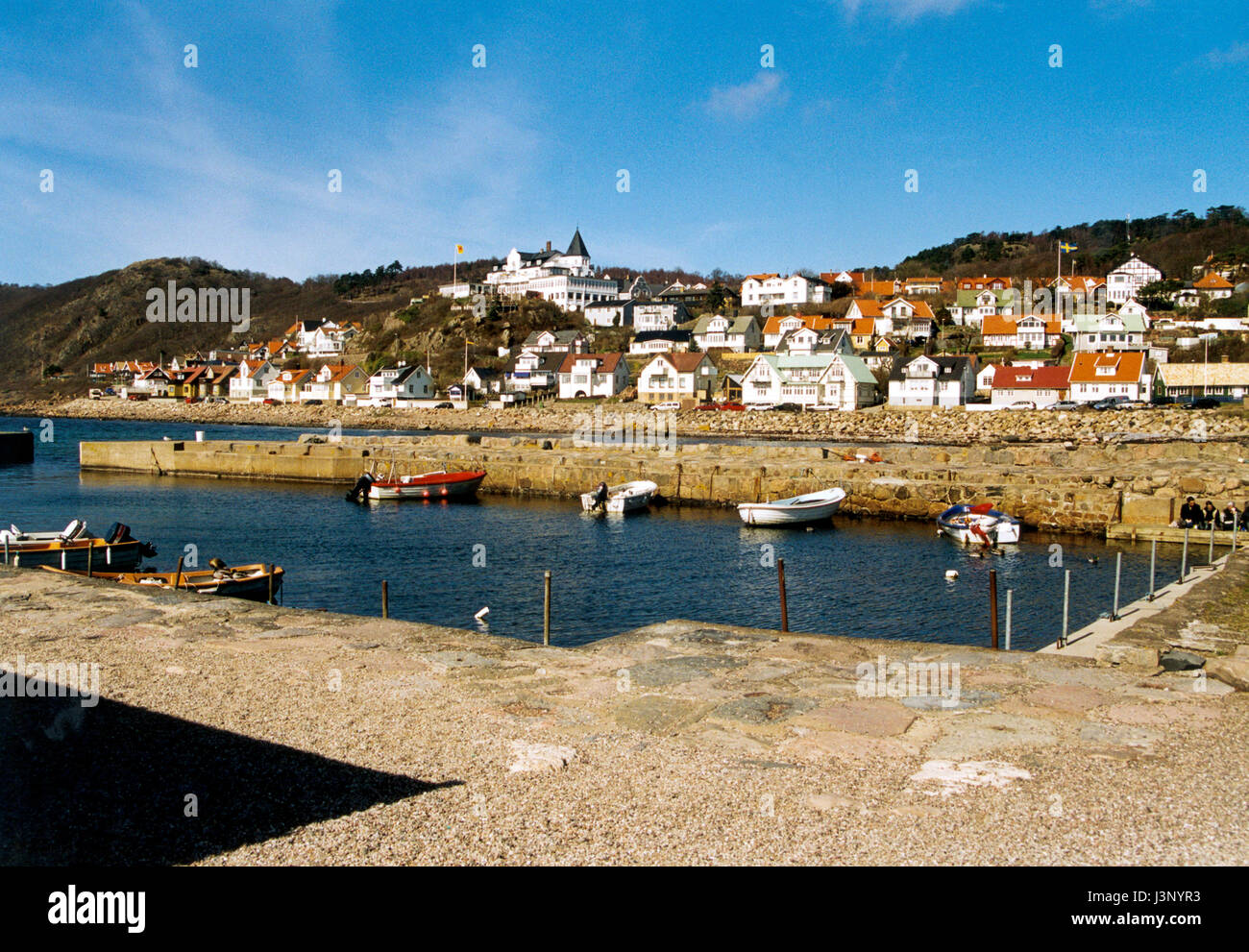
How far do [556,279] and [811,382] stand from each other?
73697mm

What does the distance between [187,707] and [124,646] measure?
9.49 feet

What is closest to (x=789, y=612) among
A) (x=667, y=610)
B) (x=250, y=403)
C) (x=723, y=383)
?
(x=667, y=610)

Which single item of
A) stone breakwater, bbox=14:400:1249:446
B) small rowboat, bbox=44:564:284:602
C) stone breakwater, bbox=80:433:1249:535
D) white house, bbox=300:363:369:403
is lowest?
small rowboat, bbox=44:564:284:602

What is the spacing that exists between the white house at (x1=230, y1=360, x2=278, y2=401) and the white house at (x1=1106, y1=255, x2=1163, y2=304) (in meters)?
125

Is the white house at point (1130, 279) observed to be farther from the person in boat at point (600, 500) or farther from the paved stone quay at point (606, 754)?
the paved stone quay at point (606, 754)

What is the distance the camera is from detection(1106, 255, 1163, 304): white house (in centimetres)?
12306

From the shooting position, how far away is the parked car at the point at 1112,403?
72.6 m

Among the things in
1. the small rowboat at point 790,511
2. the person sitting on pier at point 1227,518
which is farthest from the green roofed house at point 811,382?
the person sitting on pier at point 1227,518

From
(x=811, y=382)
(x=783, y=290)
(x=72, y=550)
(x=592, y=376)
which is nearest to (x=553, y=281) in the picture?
(x=783, y=290)

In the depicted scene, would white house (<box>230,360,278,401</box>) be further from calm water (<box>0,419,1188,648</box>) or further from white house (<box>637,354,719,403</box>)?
calm water (<box>0,419,1188,648</box>)

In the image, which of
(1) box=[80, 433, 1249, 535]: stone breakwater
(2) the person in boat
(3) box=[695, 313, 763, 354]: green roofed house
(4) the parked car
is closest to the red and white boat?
(1) box=[80, 433, 1249, 535]: stone breakwater

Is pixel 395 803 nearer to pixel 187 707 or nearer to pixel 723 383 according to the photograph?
pixel 187 707

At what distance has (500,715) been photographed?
798 centimetres

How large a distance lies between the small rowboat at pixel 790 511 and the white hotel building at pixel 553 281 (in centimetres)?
12406
